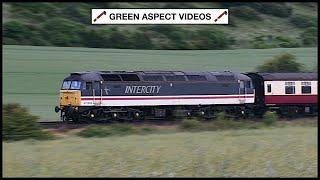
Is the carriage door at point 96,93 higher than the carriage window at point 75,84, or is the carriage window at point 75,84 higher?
the carriage window at point 75,84

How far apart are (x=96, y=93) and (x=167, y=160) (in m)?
15.3

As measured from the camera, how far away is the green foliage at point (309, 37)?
60.5 meters

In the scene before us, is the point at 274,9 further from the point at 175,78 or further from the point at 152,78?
the point at 152,78

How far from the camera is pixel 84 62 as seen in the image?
47.6 m

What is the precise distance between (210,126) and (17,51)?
80.0 ft

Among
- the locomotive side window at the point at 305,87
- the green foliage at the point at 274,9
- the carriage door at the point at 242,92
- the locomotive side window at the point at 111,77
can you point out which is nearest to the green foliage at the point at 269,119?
the carriage door at the point at 242,92

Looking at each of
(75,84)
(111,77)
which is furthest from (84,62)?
(111,77)

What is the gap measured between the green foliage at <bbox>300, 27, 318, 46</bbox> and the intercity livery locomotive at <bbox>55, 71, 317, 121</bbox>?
26432 mm

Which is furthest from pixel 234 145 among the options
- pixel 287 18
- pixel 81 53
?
pixel 287 18

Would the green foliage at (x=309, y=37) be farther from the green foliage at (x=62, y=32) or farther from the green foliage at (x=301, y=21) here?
the green foliage at (x=62, y=32)

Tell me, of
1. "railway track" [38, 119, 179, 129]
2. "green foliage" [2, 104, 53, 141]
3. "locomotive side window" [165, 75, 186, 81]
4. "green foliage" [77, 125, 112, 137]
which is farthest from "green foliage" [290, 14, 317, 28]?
"green foliage" [2, 104, 53, 141]

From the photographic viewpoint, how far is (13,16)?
2264 inches

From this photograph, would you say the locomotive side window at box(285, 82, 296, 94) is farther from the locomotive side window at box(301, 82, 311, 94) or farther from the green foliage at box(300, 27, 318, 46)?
the green foliage at box(300, 27, 318, 46)

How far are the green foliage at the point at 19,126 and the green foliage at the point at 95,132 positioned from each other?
1.61 metres
